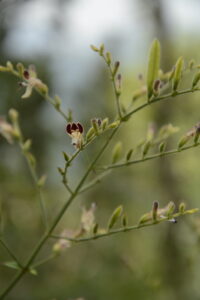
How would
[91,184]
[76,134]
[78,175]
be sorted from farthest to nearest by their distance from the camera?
[78,175], [91,184], [76,134]

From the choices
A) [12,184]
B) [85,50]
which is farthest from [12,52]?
[85,50]

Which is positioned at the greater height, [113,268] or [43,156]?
[43,156]

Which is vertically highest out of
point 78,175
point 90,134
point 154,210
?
point 90,134

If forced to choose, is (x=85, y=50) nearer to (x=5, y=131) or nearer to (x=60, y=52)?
(x=60, y=52)

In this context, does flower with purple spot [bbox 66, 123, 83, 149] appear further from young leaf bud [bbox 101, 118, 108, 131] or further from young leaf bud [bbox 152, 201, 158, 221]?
young leaf bud [bbox 152, 201, 158, 221]

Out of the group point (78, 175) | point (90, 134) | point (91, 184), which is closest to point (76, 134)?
point (90, 134)

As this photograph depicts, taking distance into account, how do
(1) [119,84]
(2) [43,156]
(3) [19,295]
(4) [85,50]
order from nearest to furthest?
(1) [119,84] < (3) [19,295] < (2) [43,156] < (4) [85,50]

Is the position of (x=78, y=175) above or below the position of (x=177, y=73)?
below

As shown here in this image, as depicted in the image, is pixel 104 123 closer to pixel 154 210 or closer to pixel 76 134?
pixel 76 134
